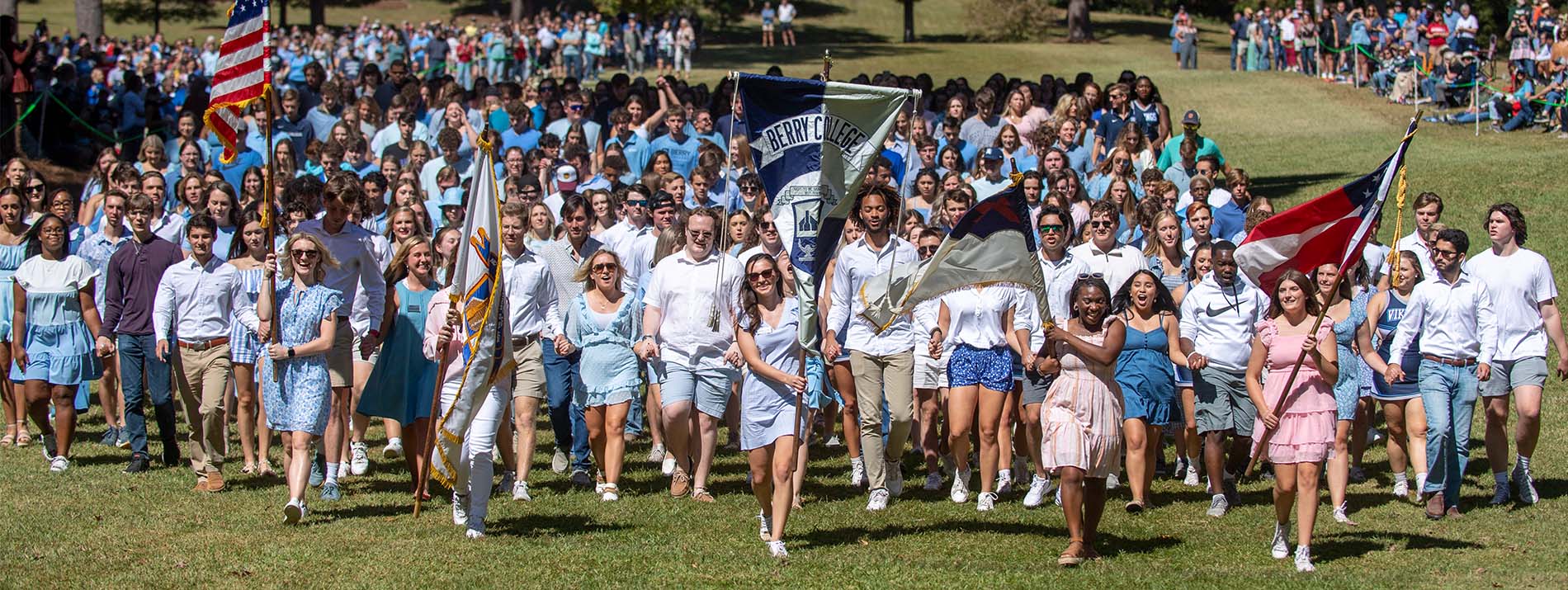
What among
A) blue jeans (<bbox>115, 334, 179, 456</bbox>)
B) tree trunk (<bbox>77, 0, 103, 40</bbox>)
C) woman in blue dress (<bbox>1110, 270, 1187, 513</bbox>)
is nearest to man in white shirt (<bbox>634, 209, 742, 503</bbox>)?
woman in blue dress (<bbox>1110, 270, 1187, 513</bbox>)

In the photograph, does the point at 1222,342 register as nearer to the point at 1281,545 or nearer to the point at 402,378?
the point at 1281,545

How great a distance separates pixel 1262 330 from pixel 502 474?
5287 mm

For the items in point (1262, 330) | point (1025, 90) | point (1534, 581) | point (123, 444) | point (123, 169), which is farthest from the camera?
point (1025, 90)

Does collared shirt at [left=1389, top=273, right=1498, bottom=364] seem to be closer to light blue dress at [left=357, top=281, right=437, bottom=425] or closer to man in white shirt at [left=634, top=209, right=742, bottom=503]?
man in white shirt at [left=634, top=209, right=742, bottom=503]

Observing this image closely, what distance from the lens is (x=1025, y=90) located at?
19516 millimetres

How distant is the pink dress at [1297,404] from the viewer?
920cm

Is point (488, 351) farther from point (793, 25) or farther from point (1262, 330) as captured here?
point (793, 25)

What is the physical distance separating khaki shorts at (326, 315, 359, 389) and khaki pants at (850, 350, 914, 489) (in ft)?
11.0

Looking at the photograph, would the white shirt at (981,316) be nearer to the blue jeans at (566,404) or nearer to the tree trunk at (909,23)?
the blue jeans at (566,404)

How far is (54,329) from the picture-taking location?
12586 millimetres

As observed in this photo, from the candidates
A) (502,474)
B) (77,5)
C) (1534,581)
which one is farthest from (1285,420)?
(77,5)

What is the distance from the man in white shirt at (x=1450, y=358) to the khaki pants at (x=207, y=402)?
302 inches

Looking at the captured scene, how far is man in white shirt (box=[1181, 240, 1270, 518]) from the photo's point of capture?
11141mm

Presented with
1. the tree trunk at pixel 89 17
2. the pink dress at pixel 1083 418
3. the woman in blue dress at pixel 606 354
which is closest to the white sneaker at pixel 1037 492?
the pink dress at pixel 1083 418
